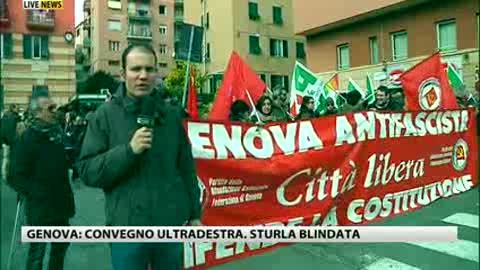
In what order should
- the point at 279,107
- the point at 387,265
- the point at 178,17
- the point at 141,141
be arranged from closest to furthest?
the point at 141,141 → the point at 178,17 → the point at 279,107 → the point at 387,265

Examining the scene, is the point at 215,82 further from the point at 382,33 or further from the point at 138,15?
the point at 382,33

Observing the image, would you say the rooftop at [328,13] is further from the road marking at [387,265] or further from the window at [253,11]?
the road marking at [387,265]

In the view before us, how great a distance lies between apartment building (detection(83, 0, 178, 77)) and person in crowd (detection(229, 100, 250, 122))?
0.39m

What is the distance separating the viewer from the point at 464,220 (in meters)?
2.69

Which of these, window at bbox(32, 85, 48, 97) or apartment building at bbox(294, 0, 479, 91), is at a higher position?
apartment building at bbox(294, 0, 479, 91)

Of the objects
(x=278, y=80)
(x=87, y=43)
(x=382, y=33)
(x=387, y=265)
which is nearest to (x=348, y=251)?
(x=387, y=265)

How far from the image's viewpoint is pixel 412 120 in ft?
10.1

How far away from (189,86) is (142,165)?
0.35 m

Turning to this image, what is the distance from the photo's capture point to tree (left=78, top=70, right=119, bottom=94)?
219 cm

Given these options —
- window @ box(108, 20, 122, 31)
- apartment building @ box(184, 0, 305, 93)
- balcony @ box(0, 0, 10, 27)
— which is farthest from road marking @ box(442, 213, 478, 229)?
balcony @ box(0, 0, 10, 27)

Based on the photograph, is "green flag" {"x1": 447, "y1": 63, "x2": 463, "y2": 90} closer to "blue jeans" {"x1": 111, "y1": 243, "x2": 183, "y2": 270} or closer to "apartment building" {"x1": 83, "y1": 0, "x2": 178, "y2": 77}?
"apartment building" {"x1": 83, "y1": 0, "x2": 178, "y2": 77}

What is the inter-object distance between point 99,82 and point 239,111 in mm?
634

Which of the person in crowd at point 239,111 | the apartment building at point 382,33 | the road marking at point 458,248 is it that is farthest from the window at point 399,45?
the road marking at point 458,248

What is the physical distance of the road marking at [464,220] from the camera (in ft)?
8.58
